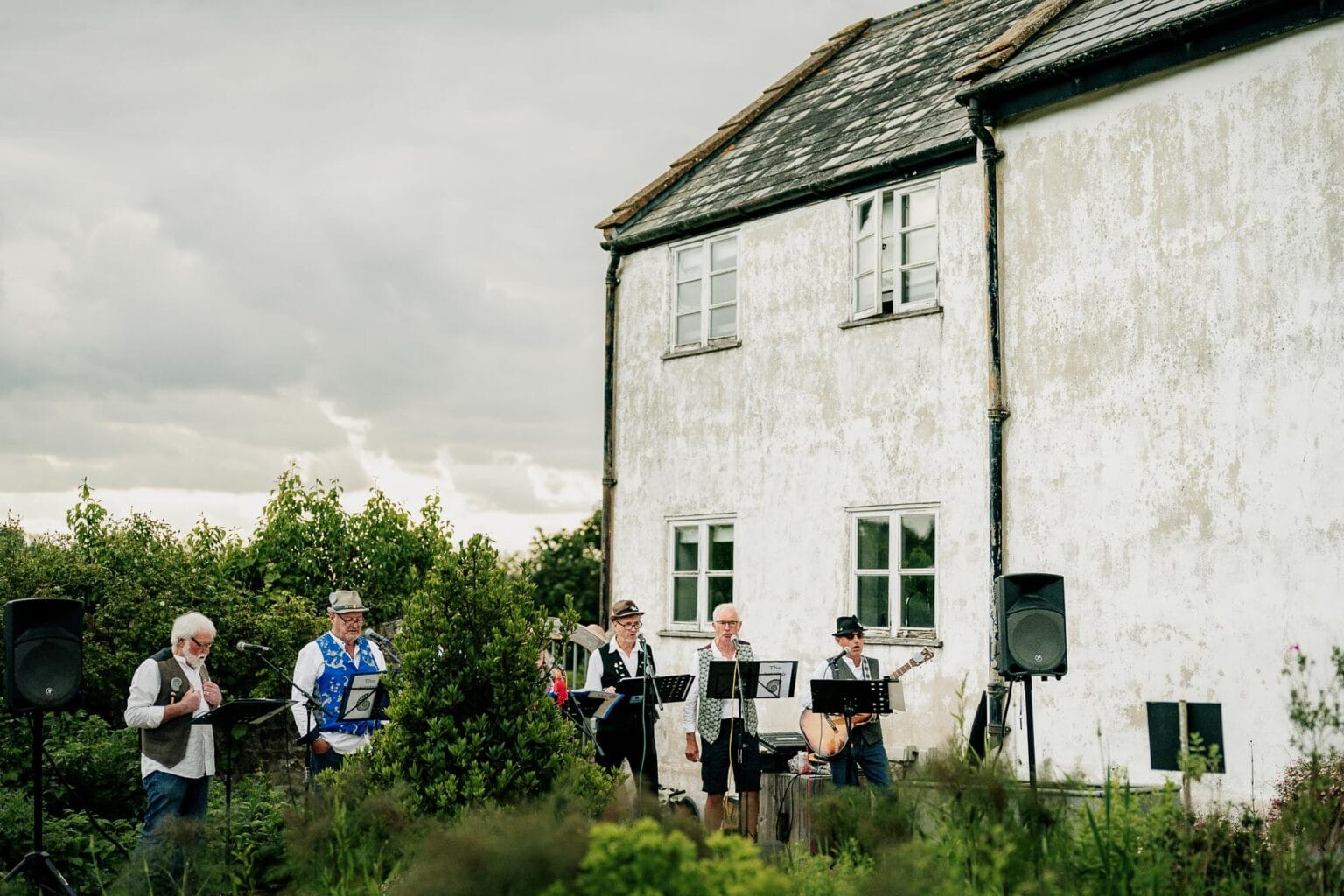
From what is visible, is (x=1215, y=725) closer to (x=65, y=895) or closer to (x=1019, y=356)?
(x=1019, y=356)

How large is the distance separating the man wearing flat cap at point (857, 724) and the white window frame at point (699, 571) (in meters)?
4.48

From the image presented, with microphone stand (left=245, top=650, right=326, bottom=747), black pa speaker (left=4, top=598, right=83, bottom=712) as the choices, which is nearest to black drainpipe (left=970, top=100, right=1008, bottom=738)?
microphone stand (left=245, top=650, right=326, bottom=747)

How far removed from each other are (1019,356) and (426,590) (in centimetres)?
787

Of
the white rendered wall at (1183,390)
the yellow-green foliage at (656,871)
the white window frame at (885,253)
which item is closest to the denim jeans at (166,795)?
the white rendered wall at (1183,390)

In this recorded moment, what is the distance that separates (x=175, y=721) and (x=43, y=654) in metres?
0.95

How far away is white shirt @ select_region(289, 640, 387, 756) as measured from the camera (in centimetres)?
1042

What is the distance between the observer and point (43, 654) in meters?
9.59

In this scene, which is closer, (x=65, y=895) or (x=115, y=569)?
(x=65, y=895)

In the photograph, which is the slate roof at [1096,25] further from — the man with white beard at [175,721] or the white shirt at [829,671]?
the man with white beard at [175,721]

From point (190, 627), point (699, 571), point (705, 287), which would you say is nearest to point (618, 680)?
point (190, 627)

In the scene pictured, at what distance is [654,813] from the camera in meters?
4.86

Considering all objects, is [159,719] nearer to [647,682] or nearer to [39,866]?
[39,866]

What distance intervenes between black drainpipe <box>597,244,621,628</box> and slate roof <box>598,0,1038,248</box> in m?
0.73

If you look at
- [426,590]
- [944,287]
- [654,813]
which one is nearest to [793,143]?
[944,287]
